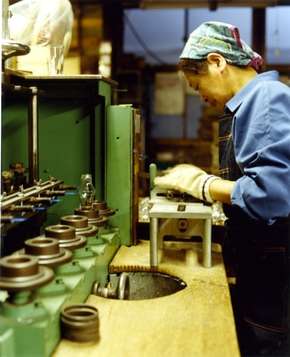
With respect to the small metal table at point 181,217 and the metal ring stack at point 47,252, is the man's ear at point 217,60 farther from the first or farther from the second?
the metal ring stack at point 47,252

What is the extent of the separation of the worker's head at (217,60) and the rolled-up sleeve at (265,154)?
28 cm

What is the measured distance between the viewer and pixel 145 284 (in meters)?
3.21

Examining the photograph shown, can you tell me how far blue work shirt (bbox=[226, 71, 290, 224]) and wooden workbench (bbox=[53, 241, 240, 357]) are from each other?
1.72 ft

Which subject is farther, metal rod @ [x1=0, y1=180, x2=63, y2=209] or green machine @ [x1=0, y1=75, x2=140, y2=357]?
green machine @ [x1=0, y1=75, x2=140, y2=357]

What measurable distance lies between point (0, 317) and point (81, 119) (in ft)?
6.66

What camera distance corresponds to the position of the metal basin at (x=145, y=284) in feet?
9.77

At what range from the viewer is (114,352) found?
6.46 ft

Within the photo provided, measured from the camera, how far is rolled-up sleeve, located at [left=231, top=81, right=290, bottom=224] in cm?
234

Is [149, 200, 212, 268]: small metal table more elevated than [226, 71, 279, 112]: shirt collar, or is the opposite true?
[226, 71, 279, 112]: shirt collar

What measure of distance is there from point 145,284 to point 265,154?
1.27 meters

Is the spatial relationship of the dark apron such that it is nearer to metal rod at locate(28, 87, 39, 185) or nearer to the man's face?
the man's face

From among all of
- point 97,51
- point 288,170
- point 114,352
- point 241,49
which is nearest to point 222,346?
point 114,352

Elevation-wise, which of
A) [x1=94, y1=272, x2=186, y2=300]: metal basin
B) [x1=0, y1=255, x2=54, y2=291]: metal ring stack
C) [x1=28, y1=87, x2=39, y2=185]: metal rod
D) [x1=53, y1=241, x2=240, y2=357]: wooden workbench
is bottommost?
[x1=94, y1=272, x2=186, y2=300]: metal basin

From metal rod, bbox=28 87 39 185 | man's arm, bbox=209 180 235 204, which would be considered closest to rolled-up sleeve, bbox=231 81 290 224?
man's arm, bbox=209 180 235 204
